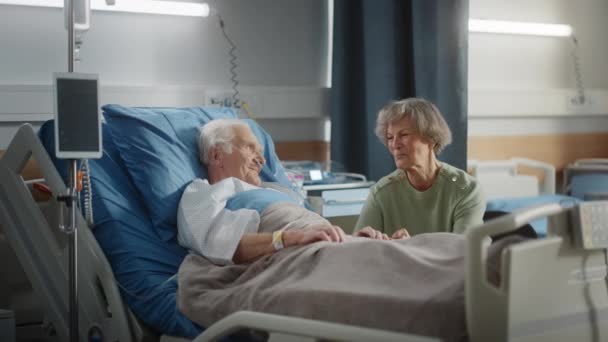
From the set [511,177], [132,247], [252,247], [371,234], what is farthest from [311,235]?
[511,177]

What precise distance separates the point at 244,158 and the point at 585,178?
2517 mm

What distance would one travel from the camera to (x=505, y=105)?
471cm

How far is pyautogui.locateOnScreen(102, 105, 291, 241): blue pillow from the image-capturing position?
8.59 ft

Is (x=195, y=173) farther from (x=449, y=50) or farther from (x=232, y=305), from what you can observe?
(x=449, y=50)

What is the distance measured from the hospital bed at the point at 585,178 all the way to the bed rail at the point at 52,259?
9.14ft

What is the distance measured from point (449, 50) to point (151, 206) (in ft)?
6.62

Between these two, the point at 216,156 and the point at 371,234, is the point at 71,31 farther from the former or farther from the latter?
the point at 371,234

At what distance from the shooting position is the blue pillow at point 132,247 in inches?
93.6

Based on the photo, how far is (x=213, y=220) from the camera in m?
2.50

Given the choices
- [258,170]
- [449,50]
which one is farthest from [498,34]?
[258,170]

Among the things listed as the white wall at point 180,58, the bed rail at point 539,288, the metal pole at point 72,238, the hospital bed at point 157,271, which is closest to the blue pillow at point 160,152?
the hospital bed at point 157,271

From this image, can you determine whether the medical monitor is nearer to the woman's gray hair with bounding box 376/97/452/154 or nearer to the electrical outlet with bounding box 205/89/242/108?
the woman's gray hair with bounding box 376/97/452/154

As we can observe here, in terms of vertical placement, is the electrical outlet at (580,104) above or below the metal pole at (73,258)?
above

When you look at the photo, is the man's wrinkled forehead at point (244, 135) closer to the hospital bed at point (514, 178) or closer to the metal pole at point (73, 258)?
the metal pole at point (73, 258)
